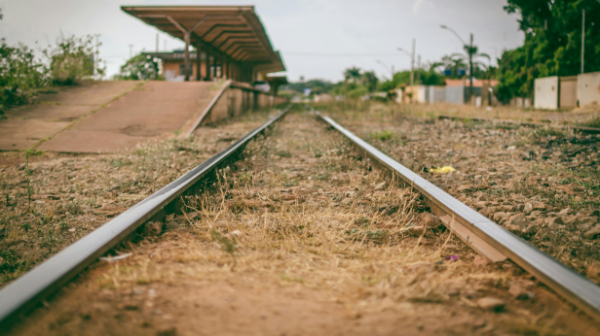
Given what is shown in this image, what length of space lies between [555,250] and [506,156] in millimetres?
3493

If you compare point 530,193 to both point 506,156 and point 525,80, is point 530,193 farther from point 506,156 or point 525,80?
point 525,80

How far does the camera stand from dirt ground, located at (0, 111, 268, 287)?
219cm

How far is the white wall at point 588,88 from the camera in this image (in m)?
17.7

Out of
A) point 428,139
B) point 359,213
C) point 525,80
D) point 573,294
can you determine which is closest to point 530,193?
point 359,213

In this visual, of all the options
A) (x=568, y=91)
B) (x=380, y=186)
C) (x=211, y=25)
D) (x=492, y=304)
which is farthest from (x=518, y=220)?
(x=568, y=91)

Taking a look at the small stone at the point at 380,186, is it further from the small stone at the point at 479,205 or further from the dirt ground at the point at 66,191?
the dirt ground at the point at 66,191

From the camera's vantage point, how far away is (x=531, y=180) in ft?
11.8

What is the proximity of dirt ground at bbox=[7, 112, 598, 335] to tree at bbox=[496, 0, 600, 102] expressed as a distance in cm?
3004

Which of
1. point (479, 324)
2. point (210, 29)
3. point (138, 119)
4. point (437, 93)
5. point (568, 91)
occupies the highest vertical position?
point (437, 93)

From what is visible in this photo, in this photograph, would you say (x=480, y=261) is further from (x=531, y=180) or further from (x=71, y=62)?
(x=71, y=62)

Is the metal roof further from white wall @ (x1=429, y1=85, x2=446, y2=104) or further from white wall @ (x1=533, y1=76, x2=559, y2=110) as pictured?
white wall @ (x1=429, y1=85, x2=446, y2=104)

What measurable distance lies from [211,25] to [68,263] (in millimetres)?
16410

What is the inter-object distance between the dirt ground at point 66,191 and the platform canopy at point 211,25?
1019 cm

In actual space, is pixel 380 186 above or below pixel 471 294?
above
